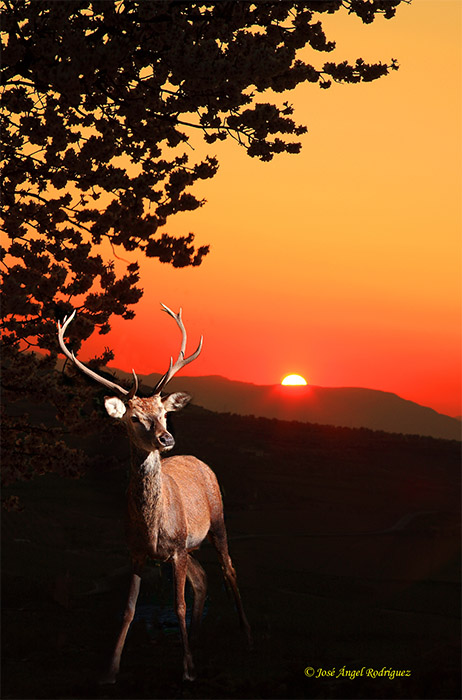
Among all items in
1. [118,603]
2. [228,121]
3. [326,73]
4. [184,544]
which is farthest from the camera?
[118,603]

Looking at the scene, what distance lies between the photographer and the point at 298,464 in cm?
5116

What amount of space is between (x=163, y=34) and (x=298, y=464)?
43269 mm

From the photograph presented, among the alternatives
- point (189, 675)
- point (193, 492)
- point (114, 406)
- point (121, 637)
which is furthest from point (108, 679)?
point (114, 406)

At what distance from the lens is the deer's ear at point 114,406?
882 centimetres

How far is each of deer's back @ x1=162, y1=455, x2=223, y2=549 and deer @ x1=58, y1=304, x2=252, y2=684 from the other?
0.04ft

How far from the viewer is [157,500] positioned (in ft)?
31.7

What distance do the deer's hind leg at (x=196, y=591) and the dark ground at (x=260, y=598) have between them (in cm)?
31

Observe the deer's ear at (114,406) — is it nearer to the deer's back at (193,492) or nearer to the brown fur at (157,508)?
the brown fur at (157,508)

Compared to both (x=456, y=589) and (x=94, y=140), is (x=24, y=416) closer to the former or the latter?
(x=94, y=140)

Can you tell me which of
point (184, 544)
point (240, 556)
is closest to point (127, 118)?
point (184, 544)

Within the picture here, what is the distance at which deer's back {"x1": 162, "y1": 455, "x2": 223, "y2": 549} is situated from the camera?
10.4m

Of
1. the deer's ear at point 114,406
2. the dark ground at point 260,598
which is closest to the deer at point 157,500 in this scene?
the deer's ear at point 114,406

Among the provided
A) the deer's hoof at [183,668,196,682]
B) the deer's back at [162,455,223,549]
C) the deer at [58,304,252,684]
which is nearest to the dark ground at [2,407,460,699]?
the deer's hoof at [183,668,196,682]

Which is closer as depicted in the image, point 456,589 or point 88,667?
point 88,667
